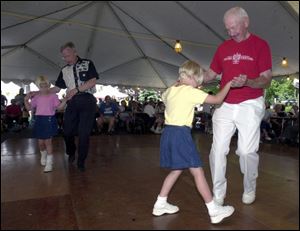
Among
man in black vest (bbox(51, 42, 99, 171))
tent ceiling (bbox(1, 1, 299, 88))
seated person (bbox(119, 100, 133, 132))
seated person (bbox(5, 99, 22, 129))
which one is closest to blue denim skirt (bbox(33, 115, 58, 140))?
man in black vest (bbox(51, 42, 99, 171))

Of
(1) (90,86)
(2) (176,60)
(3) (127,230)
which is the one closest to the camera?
(3) (127,230)

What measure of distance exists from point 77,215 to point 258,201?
133cm

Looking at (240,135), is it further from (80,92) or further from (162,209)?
(80,92)

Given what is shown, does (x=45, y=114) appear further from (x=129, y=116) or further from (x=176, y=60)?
(x=176, y=60)

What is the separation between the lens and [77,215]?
2.25m

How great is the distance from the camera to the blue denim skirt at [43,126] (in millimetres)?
3914

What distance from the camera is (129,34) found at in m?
12.1

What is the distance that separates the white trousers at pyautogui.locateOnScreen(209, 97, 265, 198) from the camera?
2396mm

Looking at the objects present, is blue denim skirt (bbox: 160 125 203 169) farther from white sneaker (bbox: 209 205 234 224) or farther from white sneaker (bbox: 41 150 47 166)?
white sneaker (bbox: 41 150 47 166)

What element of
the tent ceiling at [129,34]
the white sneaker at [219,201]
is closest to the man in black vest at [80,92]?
the white sneaker at [219,201]

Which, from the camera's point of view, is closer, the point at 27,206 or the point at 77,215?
the point at 77,215

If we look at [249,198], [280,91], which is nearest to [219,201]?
[249,198]

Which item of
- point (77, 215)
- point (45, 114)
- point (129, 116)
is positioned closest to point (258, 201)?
point (77, 215)

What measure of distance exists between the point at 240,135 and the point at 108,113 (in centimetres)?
802
